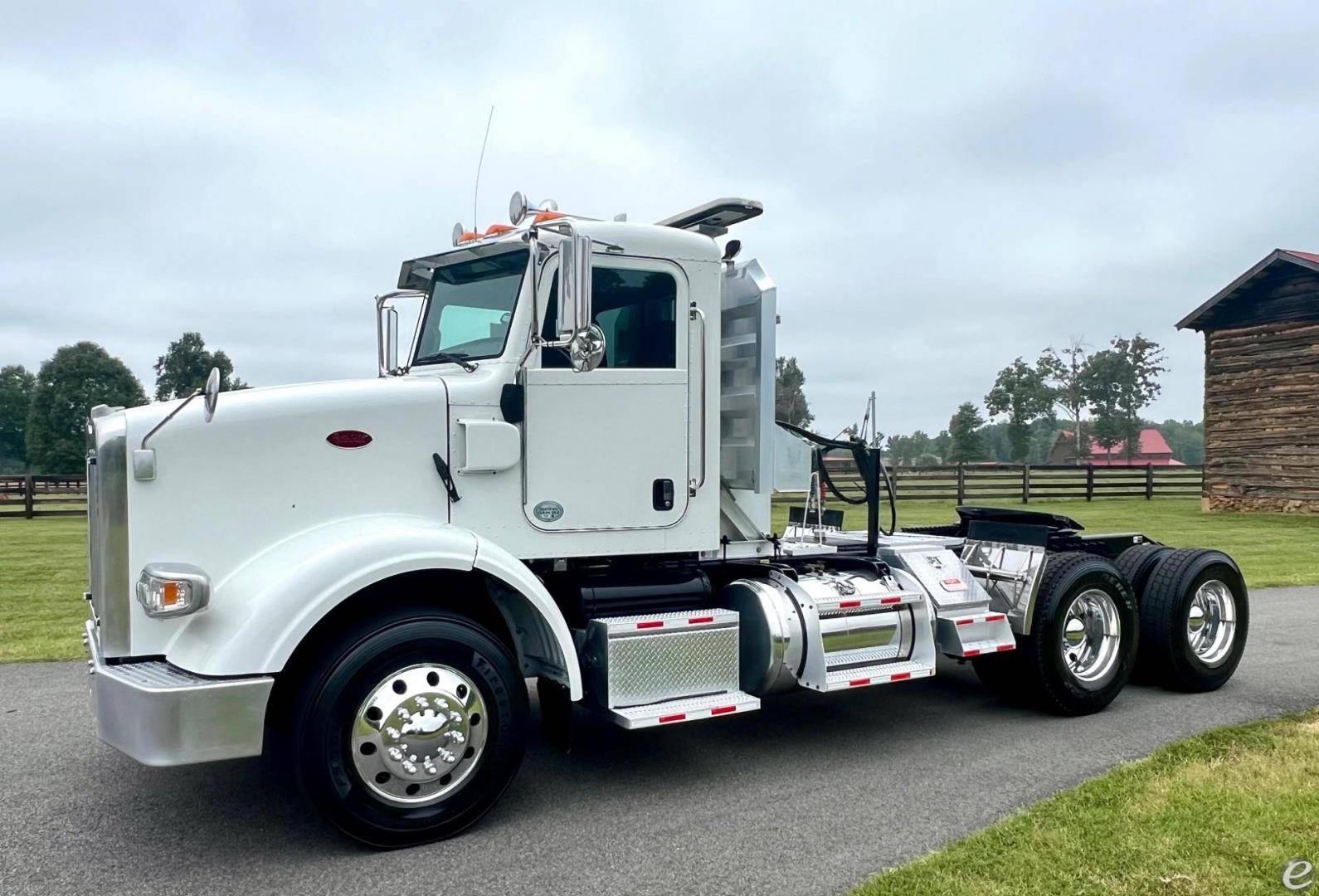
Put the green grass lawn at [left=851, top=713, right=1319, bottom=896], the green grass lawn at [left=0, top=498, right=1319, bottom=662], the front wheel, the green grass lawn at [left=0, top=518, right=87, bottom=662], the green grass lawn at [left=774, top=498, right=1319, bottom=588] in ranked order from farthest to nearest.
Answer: the green grass lawn at [left=774, top=498, right=1319, bottom=588] < the green grass lawn at [left=0, top=498, right=1319, bottom=662] < the green grass lawn at [left=0, top=518, right=87, bottom=662] < the front wheel < the green grass lawn at [left=851, top=713, right=1319, bottom=896]

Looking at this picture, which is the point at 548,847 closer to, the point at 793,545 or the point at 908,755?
the point at 908,755

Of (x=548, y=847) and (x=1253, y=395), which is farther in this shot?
(x=1253, y=395)

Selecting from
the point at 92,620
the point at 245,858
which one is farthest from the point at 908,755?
the point at 92,620

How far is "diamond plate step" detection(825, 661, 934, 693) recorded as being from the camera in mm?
5707

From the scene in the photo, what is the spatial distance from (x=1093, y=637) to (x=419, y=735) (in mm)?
4688

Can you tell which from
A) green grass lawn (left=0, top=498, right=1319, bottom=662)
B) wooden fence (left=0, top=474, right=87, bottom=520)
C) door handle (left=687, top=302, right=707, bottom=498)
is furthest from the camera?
wooden fence (left=0, top=474, right=87, bottom=520)

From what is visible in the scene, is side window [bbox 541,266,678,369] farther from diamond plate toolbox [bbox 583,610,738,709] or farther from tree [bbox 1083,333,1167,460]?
tree [bbox 1083,333,1167,460]

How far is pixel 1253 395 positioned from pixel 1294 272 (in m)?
3.34

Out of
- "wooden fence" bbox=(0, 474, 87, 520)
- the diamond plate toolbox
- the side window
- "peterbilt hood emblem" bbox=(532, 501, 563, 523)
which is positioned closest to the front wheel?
the diamond plate toolbox

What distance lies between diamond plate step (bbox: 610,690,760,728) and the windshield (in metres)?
1.94

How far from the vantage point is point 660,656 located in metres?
5.25

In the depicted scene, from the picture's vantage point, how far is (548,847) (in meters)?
4.43

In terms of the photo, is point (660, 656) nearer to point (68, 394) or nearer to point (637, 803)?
point (637, 803)

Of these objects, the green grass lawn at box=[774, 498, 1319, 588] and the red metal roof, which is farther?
the red metal roof
